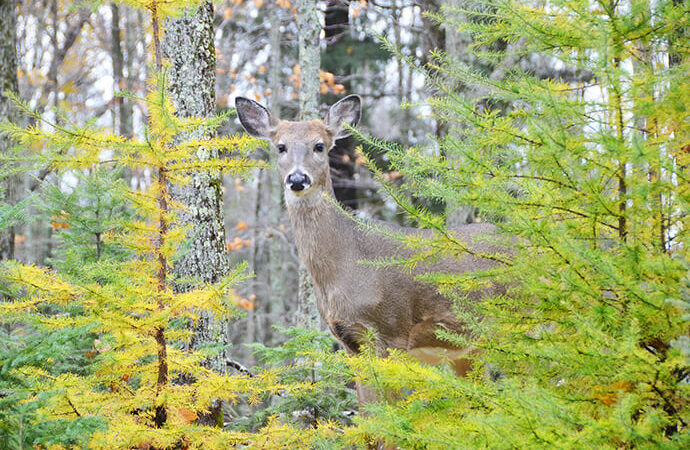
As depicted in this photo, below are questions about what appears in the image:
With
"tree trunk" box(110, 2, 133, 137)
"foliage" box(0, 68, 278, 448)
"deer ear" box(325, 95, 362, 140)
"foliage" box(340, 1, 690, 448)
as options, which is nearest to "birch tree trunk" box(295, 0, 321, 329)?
"deer ear" box(325, 95, 362, 140)

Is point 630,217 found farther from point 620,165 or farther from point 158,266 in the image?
point 158,266

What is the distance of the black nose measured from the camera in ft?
19.2

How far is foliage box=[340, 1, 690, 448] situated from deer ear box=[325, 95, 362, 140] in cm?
309

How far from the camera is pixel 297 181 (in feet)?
19.2

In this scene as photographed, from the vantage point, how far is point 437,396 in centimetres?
318

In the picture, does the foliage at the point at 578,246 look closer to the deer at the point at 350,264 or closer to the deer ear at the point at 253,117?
the deer at the point at 350,264

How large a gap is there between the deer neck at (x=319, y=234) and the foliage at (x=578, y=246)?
8.68ft

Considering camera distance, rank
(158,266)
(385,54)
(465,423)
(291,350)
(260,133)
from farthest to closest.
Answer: (385,54) → (260,133) → (291,350) → (158,266) → (465,423)

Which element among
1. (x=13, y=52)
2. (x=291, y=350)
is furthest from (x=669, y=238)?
(x=13, y=52)

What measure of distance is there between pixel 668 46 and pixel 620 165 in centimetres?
86

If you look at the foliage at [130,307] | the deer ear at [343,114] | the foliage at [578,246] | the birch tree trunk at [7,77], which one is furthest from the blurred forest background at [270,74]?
the foliage at [578,246]

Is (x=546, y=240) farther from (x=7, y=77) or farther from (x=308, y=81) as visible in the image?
(x=7, y=77)

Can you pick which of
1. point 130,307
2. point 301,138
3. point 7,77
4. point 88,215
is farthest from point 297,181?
point 7,77

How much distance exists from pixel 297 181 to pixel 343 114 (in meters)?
1.24
